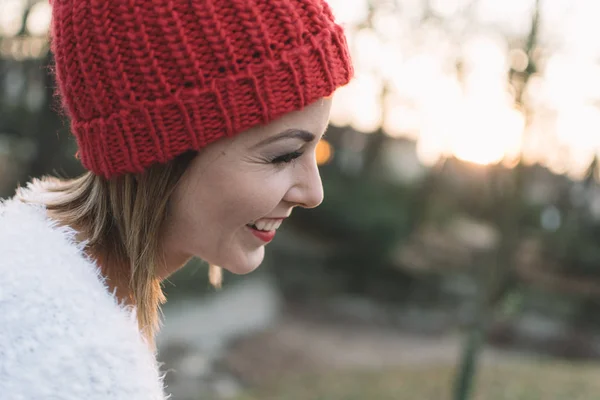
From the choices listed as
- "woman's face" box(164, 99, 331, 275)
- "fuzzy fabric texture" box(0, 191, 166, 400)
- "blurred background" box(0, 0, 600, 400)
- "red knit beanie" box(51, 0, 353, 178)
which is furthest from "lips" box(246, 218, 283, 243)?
"blurred background" box(0, 0, 600, 400)

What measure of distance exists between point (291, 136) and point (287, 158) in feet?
0.24

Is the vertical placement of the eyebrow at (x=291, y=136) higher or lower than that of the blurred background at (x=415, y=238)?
lower

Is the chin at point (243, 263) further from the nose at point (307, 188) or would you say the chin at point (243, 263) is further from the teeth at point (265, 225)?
the nose at point (307, 188)

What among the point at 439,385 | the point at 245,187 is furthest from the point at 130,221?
the point at 439,385

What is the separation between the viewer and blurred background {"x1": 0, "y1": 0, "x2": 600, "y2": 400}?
6547 millimetres

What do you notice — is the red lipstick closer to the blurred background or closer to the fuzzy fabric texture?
the fuzzy fabric texture

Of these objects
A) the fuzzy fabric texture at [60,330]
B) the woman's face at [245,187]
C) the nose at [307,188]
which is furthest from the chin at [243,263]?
the fuzzy fabric texture at [60,330]

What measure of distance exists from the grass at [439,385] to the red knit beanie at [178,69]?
6.65 m

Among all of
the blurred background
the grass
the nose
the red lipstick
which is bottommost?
the red lipstick

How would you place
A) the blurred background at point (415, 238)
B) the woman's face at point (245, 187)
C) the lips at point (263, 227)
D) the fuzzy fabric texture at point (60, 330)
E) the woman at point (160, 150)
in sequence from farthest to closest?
1. the blurred background at point (415, 238)
2. the lips at point (263, 227)
3. the woman's face at point (245, 187)
4. the woman at point (160, 150)
5. the fuzzy fabric texture at point (60, 330)

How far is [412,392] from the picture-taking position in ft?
25.7

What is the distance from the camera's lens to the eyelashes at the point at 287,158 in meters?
1.77

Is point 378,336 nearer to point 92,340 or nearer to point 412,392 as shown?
point 412,392

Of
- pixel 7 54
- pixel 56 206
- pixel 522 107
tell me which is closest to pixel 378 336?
pixel 522 107
